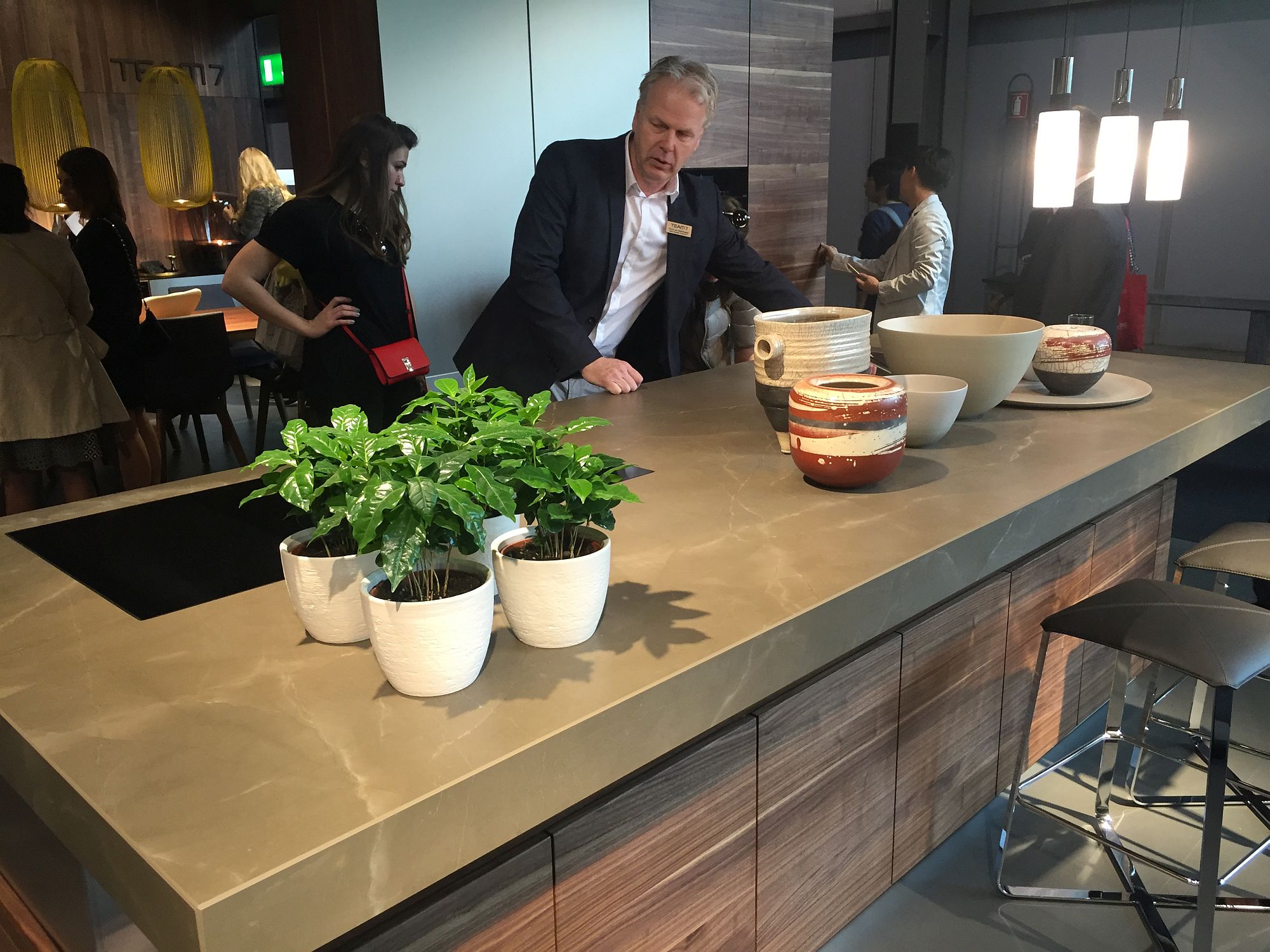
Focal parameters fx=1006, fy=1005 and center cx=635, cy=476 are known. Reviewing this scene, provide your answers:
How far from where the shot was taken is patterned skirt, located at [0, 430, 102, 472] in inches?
99.8

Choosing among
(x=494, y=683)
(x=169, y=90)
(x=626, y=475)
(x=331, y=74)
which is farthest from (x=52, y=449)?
(x=494, y=683)

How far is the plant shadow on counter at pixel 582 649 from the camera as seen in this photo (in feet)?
3.02

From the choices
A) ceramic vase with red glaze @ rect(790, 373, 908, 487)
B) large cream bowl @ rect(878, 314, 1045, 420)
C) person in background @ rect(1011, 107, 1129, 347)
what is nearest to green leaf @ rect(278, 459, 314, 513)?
ceramic vase with red glaze @ rect(790, 373, 908, 487)

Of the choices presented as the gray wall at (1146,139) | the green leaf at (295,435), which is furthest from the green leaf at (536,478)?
the gray wall at (1146,139)

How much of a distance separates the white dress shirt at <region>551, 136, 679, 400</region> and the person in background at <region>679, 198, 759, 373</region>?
711 mm

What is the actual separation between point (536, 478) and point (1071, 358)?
1454mm

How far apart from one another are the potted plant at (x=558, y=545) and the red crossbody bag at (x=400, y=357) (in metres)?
2.02

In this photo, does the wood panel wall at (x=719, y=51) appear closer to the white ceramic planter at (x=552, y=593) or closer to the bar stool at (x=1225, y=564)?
the bar stool at (x=1225, y=564)

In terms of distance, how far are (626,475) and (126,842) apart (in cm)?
97

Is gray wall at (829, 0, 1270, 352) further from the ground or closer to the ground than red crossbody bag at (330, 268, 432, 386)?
further from the ground

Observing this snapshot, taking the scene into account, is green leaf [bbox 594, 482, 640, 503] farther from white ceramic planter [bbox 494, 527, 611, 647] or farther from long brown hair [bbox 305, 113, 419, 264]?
long brown hair [bbox 305, 113, 419, 264]

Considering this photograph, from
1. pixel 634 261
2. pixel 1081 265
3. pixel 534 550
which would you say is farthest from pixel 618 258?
pixel 1081 265

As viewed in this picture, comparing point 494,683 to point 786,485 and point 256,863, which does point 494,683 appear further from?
point 786,485

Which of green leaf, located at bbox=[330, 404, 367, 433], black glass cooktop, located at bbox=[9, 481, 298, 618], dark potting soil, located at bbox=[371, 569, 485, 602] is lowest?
black glass cooktop, located at bbox=[9, 481, 298, 618]
